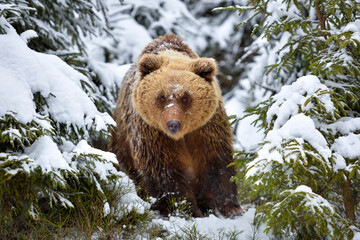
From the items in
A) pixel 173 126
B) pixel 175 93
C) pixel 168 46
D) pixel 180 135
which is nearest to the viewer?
pixel 173 126

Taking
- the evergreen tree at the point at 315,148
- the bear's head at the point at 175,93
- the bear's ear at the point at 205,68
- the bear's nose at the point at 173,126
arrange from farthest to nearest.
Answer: the bear's ear at the point at 205,68, the bear's head at the point at 175,93, the bear's nose at the point at 173,126, the evergreen tree at the point at 315,148

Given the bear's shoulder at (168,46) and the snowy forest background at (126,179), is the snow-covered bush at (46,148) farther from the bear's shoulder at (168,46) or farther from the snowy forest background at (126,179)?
the bear's shoulder at (168,46)

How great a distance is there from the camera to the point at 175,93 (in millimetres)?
4117

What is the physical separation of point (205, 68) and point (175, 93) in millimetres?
532

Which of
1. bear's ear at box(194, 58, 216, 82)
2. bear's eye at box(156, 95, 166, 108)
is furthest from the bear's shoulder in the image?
bear's eye at box(156, 95, 166, 108)

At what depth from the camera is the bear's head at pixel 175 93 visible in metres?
4.10

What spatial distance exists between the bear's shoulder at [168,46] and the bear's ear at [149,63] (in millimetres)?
725

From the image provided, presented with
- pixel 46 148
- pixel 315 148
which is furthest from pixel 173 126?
pixel 315 148

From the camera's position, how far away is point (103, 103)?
5434 millimetres

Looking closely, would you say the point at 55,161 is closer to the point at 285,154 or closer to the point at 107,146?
the point at 285,154

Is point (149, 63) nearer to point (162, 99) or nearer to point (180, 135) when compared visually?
point (162, 99)

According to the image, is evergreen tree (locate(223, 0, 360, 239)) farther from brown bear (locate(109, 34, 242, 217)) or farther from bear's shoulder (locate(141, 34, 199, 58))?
bear's shoulder (locate(141, 34, 199, 58))

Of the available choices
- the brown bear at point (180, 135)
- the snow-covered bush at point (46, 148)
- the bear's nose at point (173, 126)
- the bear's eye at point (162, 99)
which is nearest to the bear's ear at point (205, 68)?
the brown bear at point (180, 135)

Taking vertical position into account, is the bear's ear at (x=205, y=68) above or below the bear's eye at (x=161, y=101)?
above
